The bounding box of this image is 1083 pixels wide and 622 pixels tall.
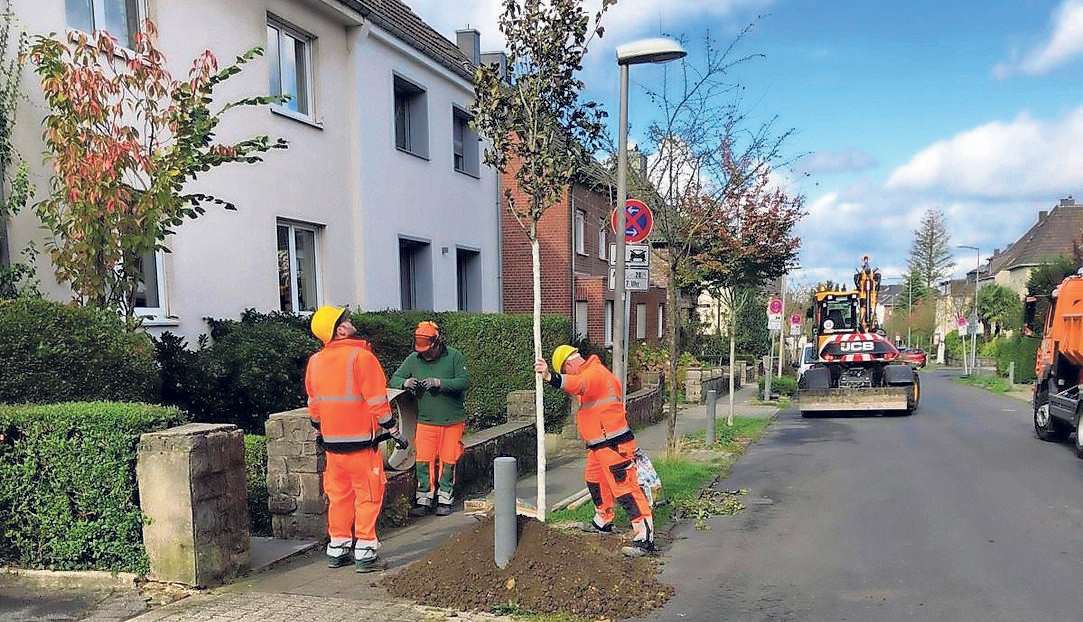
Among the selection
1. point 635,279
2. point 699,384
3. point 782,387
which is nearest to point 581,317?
point 699,384

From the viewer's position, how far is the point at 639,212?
29.4 ft

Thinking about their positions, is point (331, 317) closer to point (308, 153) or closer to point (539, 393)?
point (539, 393)

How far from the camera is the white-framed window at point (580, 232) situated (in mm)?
21750

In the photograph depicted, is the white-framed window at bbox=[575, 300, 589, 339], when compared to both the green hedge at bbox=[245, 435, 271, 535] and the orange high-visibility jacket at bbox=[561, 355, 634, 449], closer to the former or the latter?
the green hedge at bbox=[245, 435, 271, 535]

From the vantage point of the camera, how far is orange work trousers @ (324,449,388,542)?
528 centimetres

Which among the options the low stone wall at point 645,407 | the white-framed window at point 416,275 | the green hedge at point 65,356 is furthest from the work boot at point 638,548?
the white-framed window at point 416,275

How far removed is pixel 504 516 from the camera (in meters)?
5.00

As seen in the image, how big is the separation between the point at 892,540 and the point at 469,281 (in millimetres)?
11602

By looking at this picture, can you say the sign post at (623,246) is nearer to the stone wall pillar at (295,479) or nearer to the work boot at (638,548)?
the work boot at (638,548)

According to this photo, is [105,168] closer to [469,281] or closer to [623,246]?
[623,246]

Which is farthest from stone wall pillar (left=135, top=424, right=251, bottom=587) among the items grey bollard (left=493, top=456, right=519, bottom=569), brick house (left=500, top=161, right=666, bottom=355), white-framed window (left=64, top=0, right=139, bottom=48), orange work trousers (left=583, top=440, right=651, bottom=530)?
brick house (left=500, top=161, right=666, bottom=355)

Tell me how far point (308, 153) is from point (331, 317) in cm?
648

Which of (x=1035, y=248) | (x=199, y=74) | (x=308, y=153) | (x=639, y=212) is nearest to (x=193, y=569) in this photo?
(x=199, y=74)

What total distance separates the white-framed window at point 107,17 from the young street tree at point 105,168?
96cm
